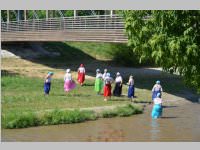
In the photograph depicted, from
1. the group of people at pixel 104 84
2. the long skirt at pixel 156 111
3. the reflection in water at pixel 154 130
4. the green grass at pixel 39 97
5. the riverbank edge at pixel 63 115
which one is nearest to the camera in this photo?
the reflection in water at pixel 154 130

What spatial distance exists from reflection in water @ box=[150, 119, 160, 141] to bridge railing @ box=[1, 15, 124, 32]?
9.92 meters

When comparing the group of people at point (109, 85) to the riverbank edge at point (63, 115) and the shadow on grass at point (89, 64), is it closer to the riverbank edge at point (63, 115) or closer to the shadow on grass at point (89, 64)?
the riverbank edge at point (63, 115)

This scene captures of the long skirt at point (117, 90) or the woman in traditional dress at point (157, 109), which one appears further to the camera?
the long skirt at point (117, 90)

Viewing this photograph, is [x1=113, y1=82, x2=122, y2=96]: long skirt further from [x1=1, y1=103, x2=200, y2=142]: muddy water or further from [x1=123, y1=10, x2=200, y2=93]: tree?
[x1=123, y1=10, x2=200, y2=93]: tree

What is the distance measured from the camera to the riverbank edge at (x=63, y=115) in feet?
65.1

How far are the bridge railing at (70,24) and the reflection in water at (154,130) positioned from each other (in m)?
9.92

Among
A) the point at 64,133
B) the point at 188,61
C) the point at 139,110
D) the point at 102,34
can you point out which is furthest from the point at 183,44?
the point at 102,34

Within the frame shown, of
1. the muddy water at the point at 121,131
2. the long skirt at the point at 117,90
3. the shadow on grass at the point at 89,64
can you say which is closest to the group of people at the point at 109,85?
the long skirt at the point at 117,90

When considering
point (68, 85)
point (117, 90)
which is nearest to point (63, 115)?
point (68, 85)

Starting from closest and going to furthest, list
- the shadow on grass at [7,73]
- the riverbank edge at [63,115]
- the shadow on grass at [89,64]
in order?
the riverbank edge at [63,115] < the shadow on grass at [89,64] < the shadow on grass at [7,73]

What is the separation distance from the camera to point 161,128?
20.9 m

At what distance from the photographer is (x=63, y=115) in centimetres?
2133

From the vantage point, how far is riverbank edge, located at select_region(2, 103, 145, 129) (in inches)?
782

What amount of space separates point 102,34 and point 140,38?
20.9 metres
